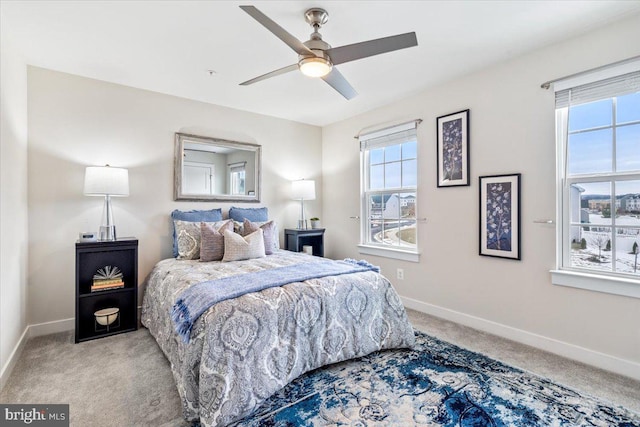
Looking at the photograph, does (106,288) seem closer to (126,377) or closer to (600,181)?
(126,377)

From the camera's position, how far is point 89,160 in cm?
313

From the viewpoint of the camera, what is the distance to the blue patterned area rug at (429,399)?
5.55 feet

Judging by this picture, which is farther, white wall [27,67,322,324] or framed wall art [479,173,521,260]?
white wall [27,67,322,324]

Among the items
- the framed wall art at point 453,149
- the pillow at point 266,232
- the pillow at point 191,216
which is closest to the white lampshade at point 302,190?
the pillow at point 266,232

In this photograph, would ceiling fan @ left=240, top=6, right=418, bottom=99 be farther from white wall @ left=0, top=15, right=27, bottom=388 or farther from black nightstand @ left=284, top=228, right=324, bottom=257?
black nightstand @ left=284, top=228, right=324, bottom=257

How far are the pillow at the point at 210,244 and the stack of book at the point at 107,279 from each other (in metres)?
0.82

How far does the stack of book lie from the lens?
2.89m

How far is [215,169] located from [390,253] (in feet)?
7.93

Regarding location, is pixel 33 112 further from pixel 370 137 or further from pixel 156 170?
pixel 370 137

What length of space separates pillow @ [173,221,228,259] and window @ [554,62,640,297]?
3.23 meters

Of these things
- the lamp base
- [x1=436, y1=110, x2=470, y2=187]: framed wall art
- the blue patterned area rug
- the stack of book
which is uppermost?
[x1=436, y1=110, x2=470, y2=187]: framed wall art

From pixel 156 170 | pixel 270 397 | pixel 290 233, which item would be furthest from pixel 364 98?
pixel 270 397

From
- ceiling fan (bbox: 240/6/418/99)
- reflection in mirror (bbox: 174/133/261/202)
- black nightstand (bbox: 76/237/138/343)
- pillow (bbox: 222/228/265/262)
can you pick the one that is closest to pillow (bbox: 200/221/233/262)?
pillow (bbox: 222/228/265/262)

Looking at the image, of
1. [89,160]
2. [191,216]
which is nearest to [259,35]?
[191,216]
